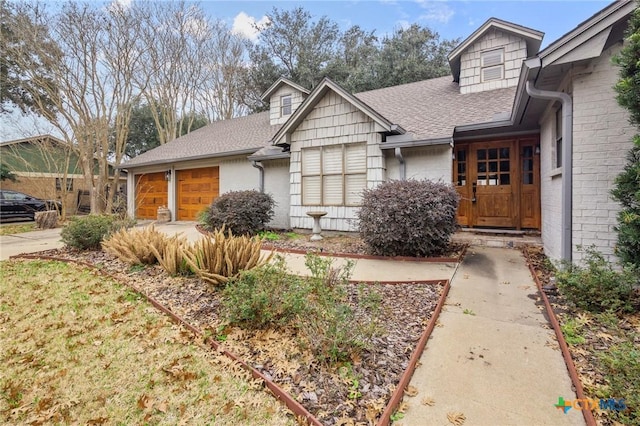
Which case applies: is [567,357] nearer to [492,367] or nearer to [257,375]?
[492,367]

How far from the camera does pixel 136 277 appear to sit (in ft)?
15.8

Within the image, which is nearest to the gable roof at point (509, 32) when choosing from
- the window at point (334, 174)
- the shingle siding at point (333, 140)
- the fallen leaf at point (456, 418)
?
the shingle siding at point (333, 140)

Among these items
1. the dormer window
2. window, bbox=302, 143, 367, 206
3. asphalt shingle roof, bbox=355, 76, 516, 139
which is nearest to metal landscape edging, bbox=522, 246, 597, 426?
asphalt shingle roof, bbox=355, 76, 516, 139

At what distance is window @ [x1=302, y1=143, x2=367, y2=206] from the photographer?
7746 millimetres

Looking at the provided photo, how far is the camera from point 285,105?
12.3m

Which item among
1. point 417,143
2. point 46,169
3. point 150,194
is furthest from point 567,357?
point 46,169

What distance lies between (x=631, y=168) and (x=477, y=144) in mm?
4704

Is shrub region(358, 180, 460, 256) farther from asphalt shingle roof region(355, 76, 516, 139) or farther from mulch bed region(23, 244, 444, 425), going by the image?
asphalt shingle roof region(355, 76, 516, 139)

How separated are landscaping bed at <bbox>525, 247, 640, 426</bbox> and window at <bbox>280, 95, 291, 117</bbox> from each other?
10.7 m

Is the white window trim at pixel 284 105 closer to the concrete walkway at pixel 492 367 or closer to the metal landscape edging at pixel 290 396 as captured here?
the metal landscape edging at pixel 290 396

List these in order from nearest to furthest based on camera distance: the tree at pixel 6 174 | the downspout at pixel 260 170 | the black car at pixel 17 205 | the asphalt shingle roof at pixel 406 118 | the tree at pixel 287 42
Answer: the asphalt shingle roof at pixel 406 118 < the downspout at pixel 260 170 < the black car at pixel 17 205 < the tree at pixel 6 174 < the tree at pixel 287 42

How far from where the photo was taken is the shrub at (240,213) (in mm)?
7977

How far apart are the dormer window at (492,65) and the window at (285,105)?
22.4 ft

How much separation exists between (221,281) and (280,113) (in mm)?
9745
